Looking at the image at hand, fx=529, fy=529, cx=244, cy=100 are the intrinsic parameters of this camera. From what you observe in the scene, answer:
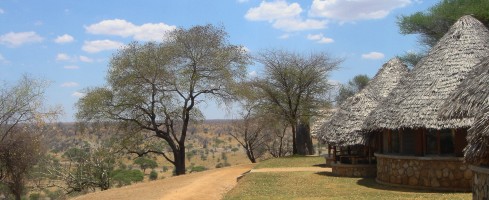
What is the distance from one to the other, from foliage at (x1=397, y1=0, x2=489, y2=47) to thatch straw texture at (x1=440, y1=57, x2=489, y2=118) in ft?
56.1

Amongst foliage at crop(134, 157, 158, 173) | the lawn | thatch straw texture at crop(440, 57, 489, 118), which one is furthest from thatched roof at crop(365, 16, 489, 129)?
foliage at crop(134, 157, 158, 173)

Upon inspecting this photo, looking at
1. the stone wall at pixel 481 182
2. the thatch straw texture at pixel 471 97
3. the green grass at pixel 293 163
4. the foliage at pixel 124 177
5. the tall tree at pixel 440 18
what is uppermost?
the tall tree at pixel 440 18

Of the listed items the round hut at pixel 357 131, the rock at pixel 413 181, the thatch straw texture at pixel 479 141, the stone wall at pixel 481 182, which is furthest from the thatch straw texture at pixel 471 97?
the round hut at pixel 357 131

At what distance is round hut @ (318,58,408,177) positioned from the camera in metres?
20.6

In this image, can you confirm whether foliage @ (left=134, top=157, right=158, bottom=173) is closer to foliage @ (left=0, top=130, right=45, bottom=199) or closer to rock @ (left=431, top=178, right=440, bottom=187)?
foliage @ (left=0, top=130, right=45, bottom=199)

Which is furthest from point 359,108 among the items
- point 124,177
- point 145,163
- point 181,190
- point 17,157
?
point 145,163

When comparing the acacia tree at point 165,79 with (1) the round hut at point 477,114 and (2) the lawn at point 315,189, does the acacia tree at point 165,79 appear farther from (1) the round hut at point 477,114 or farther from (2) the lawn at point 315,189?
(1) the round hut at point 477,114

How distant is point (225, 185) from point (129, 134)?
40.1 ft

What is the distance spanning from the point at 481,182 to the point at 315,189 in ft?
27.5

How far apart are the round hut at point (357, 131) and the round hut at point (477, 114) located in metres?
8.25

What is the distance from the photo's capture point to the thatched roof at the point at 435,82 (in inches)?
622

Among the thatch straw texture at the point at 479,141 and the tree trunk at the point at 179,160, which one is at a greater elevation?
the thatch straw texture at the point at 479,141

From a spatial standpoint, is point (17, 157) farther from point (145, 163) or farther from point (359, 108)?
point (145, 163)

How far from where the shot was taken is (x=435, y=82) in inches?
647
